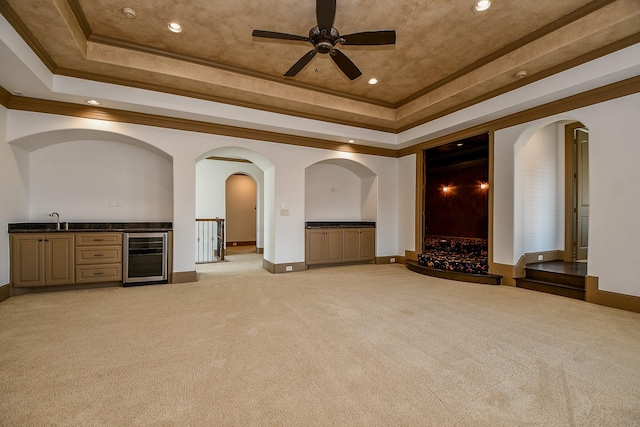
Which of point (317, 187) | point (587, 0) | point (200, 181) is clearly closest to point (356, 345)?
Result: point (587, 0)

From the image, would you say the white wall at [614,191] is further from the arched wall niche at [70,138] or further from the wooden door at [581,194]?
the arched wall niche at [70,138]

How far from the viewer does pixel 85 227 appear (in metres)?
4.82

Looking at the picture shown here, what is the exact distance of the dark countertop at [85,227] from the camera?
14.6ft

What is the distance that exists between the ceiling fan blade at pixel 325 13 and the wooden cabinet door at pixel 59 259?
4.91m

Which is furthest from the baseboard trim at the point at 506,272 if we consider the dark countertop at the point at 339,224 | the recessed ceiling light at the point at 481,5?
the recessed ceiling light at the point at 481,5

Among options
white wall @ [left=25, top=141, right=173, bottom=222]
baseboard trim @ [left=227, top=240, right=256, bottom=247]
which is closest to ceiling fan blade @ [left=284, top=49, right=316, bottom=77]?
white wall @ [left=25, top=141, right=173, bottom=222]

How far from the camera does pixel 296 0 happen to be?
10.8 ft

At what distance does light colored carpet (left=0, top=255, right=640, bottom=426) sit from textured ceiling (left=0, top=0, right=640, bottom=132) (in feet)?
10.9

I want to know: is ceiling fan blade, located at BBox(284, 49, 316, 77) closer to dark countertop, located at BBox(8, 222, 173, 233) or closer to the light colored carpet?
the light colored carpet

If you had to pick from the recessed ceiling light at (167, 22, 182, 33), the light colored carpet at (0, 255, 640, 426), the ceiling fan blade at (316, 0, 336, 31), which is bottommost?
the light colored carpet at (0, 255, 640, 426)

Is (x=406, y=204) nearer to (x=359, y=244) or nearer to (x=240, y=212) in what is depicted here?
(x=359, y=244)

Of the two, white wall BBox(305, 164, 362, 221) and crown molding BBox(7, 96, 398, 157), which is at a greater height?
crown molding BBox(7, 96, 398, 157)

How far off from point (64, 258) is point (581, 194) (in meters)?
9.56

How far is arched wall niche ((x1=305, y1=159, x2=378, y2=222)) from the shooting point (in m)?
Answer: 7.59
